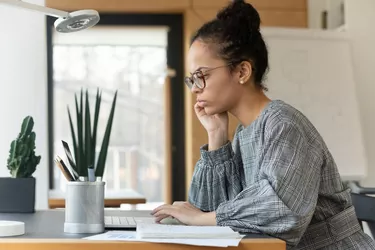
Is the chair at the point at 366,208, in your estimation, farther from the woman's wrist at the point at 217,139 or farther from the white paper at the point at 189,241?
the white paper at the point at 189,241

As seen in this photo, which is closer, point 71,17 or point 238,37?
point 238,37

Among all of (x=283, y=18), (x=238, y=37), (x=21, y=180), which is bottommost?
(x=21, y=180)

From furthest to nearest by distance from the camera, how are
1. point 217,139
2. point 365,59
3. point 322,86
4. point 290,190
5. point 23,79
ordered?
point 365,59
point 322,86
point 23,79
point 217,139
point 290,190

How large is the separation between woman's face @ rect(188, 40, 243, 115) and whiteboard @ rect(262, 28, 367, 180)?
208 cm

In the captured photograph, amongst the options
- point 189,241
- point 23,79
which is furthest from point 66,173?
point 23,79

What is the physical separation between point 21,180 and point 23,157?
8 cm

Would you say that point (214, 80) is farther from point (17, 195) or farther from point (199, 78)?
point (17, 195)

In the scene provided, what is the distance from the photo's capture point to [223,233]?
1201mm

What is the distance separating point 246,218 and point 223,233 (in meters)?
0.14

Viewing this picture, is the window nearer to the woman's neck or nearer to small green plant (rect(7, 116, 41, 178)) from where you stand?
small green plant (rect(7, 116, 41, 178))

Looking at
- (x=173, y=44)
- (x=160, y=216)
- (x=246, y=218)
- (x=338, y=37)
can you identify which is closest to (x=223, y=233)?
(x=246, y=218)

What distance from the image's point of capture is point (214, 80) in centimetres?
156

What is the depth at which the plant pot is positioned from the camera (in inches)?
78.8

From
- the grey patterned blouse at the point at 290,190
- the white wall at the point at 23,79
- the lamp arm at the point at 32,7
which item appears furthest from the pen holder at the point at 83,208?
the white wall at the point at 23,79
